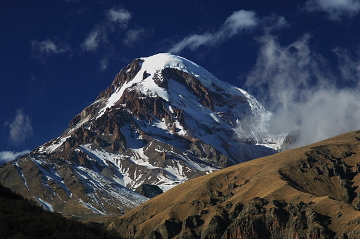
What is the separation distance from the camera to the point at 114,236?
72312 mm

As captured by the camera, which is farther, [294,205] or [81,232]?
[294,205]

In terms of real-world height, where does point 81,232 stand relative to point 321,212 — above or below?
below

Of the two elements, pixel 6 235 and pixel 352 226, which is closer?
Answer: pixel 6 235

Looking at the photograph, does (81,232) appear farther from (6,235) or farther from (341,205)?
(341,205)

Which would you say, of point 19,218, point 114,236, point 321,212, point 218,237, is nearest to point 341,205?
point 321,212

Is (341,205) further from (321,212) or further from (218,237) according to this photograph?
(218,237)

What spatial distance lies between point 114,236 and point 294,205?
140754mm

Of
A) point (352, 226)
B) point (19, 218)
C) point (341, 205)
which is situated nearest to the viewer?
point (19, 218)

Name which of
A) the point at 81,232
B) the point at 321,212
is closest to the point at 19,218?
the point at 81,232

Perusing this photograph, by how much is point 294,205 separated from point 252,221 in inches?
746

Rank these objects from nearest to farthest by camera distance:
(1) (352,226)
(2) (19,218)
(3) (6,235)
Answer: (3) (6,235) < (2) (19,218) < (1) (352,226)

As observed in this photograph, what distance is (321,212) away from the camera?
189125mm

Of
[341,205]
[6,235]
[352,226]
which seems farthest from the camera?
[341,205]

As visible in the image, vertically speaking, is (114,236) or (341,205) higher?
(341,205)
